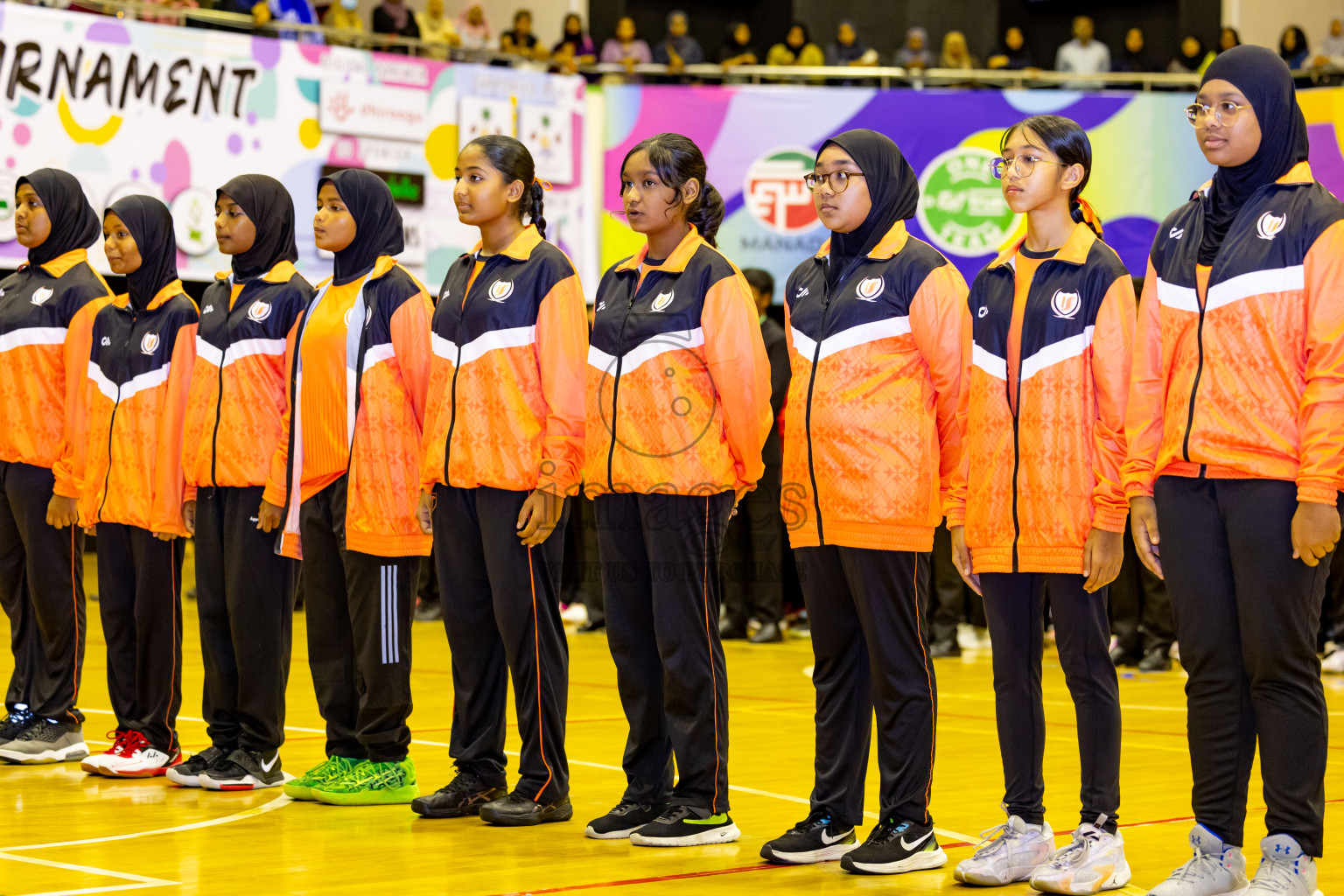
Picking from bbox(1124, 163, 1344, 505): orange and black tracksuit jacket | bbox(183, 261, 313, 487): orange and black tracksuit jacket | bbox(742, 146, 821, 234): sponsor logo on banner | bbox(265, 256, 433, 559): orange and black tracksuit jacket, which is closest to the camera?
bbox(1124, 163, 1344, 505): orange and black tracksuit jacket

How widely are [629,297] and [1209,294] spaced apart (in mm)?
1677

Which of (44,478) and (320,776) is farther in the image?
(44,478)

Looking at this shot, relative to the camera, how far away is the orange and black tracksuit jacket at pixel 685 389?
4387mm

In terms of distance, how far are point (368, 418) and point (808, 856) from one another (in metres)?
1.96

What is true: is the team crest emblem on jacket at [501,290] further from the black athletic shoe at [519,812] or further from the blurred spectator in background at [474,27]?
the blurred spectator in background at [474,27]

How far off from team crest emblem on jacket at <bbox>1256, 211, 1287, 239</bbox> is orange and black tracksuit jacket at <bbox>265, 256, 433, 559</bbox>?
8.49ft

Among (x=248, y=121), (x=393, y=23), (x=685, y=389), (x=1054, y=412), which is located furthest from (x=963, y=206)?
(x=1054, y=412)

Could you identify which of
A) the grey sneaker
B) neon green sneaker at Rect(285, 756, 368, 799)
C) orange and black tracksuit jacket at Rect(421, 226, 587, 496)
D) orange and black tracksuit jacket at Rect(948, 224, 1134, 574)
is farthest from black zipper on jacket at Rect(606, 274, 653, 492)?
the grey sneaker

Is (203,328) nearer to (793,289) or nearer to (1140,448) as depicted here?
(793,289)

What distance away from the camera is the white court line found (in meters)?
3.69

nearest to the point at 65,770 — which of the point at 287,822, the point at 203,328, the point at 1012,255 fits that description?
the point at 287,822

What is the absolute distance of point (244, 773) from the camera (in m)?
5.14

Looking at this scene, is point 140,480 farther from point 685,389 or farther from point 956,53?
point 956,53

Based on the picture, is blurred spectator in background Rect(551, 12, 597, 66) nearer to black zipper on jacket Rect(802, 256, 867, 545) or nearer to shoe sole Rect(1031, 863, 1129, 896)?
black zipper on jacket Rect(802, 256, 867, 545)
